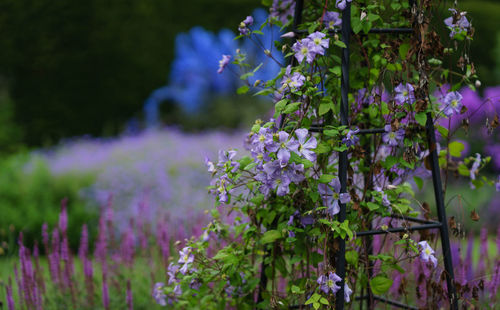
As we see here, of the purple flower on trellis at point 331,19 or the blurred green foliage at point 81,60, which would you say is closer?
the purple flower on trellis at point 331,19

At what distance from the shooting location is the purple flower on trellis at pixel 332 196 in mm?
1732

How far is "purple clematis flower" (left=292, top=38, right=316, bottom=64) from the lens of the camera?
1.74 m

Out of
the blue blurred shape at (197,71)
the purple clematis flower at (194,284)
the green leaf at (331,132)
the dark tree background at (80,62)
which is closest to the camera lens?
the green leaf at (331,132)

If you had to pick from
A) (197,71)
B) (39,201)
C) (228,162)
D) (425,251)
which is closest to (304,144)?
(228,162)

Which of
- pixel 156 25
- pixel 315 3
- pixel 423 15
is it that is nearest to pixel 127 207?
pixel 315 3

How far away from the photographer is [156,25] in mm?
8492

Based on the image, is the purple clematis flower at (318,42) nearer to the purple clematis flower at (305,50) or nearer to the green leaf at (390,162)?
the purple clematis flower at (305,50)

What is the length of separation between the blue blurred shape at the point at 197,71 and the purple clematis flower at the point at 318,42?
6458 millimetres

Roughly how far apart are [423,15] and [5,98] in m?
7.00

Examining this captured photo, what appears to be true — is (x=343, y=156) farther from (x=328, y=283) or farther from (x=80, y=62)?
(x=80, y=62)

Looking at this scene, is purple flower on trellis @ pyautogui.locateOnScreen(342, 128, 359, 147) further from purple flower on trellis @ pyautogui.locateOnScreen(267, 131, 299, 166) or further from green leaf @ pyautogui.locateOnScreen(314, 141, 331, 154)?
purple flower on trellis @ pyautogui.locateOnScreen(267, 131, 299, 166)

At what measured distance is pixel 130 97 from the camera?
27.3ft

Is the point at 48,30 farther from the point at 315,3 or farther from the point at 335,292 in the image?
the point at 335,292

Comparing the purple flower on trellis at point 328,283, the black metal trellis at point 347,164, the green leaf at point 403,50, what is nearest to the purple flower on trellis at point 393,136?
the black metal trellis at point 347,164
